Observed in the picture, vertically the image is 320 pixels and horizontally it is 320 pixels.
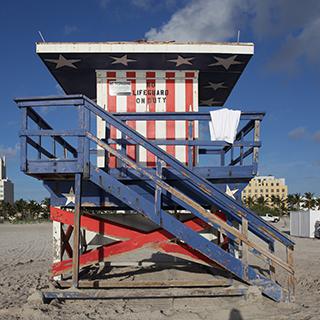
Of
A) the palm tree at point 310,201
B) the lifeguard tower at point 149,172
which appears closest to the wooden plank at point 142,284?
the lifeguard tower at point 149,172

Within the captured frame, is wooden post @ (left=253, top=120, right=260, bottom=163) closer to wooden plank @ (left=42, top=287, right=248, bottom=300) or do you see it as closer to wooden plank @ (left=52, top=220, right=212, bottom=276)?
wooden plank @ (left=52, top=220, right=212, bottom=276)

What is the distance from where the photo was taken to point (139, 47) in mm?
8727

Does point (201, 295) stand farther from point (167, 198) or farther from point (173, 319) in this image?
point (167, 198)

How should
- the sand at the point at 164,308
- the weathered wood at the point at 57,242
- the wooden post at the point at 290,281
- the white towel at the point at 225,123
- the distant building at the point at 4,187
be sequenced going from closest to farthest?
the sand at the point at 164,308
the wooden post at the point at 290,281
the white towel at the point at 225,123
the weathered wood at the point at 57,242
the distant building at the point at 4,187

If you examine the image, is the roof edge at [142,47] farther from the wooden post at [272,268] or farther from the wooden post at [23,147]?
the wooden post at [272,268]

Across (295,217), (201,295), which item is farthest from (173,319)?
(295,217)

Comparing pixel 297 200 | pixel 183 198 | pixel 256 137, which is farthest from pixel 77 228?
pixel 297 200

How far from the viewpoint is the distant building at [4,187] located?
180125 millimetres

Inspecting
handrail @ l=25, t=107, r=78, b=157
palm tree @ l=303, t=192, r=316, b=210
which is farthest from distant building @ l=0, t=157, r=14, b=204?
handrail @ l=25, t=107, r=78, b=157

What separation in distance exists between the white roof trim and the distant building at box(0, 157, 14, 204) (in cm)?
17265

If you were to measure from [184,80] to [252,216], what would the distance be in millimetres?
3794

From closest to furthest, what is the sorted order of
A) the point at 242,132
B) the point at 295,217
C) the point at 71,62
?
the point at 242,132
the point at 71,62
the point at 295,217

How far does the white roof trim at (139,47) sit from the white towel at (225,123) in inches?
68.1

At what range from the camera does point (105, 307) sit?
270 inches
